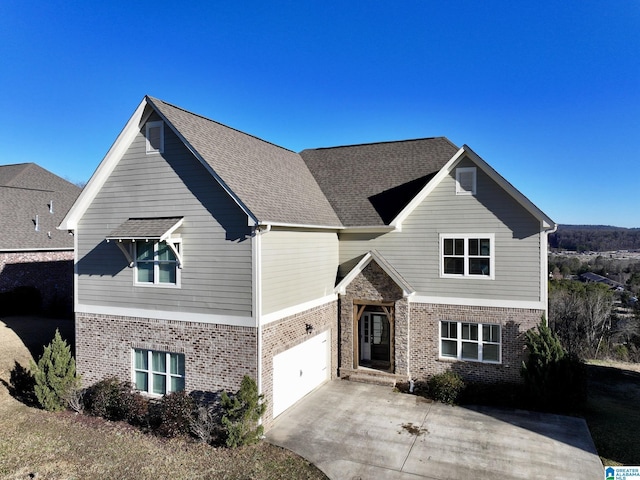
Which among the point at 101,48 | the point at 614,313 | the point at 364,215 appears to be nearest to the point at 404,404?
the point at 364,215

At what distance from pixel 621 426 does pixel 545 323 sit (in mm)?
3411

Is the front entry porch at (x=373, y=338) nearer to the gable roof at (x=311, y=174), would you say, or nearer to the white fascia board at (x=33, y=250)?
the gable roof at (x=311, y=174)

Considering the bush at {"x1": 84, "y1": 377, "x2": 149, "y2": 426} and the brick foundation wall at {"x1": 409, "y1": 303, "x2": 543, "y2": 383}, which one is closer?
the bush at {"x1": 84, "y1": 377, "x2": 149, "y2": 426}

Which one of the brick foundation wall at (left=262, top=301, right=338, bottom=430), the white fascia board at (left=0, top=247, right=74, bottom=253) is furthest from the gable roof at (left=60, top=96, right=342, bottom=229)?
the white fascia board at (left=0, top=247, right=74, bottom=253)

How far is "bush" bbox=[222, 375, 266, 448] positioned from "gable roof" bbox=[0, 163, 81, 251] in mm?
18694

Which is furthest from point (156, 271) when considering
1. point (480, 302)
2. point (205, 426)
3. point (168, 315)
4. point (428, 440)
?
point (480, 302)

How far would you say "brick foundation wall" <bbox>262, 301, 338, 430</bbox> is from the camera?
12406 mm

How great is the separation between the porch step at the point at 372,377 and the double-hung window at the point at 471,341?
1935mm

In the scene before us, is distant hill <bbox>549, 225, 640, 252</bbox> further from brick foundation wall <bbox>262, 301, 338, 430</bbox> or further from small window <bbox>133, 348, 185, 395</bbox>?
small window <bbox>133, 348, 185, 395</bbox>

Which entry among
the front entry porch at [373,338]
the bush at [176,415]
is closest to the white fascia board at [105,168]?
the bush at [176,415]

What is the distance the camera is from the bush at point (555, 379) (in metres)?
13.7

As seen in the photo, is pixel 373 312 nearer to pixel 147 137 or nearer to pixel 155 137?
pixel 155 137

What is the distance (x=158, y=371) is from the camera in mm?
13539

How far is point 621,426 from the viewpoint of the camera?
12.5 meters
